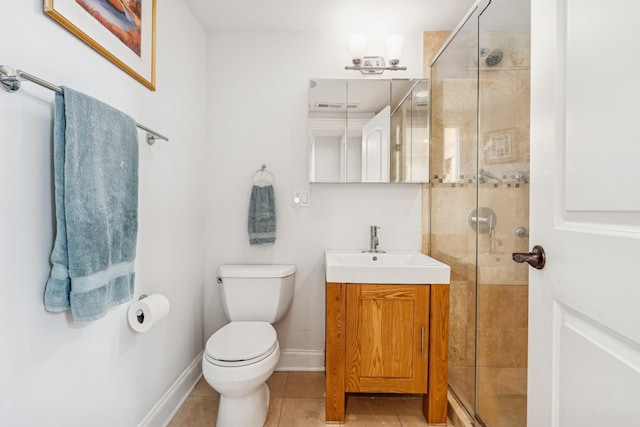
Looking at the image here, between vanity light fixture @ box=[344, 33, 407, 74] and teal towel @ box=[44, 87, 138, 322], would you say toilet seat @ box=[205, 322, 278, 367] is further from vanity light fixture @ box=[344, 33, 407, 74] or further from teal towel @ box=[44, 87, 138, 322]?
vanity light fixture @ box=[344, 33, 407, 74]

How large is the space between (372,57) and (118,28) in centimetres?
144

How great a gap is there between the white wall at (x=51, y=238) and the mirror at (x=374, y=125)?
87 cm

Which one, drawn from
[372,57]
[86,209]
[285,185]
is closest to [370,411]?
[285,185]

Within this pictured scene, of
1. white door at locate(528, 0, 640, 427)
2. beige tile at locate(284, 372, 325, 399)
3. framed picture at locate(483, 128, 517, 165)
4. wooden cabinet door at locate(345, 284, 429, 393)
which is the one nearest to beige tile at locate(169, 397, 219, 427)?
beige tile at locate(284, 372, 325, 399)

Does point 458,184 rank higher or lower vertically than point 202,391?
higher

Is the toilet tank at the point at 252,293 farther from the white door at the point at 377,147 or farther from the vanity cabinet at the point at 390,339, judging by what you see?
the white door at the point at 377,147

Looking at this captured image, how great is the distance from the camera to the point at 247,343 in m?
1.48

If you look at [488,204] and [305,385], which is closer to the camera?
[488,204]

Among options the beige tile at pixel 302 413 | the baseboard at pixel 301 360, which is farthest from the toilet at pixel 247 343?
the baseboard at pixel 301 360

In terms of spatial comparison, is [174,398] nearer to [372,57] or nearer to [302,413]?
[302,413]

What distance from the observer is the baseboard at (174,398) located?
4.72ft

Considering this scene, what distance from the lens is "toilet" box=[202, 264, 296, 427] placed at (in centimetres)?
136

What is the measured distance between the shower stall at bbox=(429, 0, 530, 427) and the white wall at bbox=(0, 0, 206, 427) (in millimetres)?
1569

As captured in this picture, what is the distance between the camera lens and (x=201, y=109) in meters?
2.03
